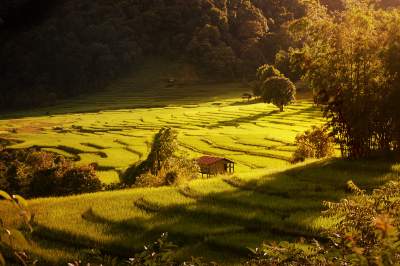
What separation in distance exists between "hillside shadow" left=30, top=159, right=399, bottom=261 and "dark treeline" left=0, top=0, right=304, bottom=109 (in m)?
130

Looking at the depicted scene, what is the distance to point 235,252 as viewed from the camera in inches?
581

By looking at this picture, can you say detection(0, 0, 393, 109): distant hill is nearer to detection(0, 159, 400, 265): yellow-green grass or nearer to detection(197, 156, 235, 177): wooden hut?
detection(197, 156, 235, 177): wooden hut

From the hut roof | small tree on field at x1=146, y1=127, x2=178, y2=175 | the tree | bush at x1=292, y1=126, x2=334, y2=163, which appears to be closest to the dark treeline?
the tree

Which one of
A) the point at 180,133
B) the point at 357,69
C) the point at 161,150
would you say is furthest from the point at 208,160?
the point at 357,69

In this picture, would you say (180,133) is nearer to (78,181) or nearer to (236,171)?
(236,171)

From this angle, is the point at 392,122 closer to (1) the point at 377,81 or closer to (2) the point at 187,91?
(1) the point at 377,81

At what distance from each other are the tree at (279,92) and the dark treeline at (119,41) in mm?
64330

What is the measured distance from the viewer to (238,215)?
1762 cm

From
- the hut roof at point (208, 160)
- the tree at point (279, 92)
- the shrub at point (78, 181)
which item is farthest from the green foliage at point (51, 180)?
the tree at point (279, 92)

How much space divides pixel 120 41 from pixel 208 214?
17421cm

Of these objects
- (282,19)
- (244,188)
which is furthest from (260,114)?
(282,19)

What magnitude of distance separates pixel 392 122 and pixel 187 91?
121 metres

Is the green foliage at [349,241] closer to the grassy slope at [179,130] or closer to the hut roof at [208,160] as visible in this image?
the grassy slope at [179,130]

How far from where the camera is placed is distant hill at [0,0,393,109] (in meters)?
161
